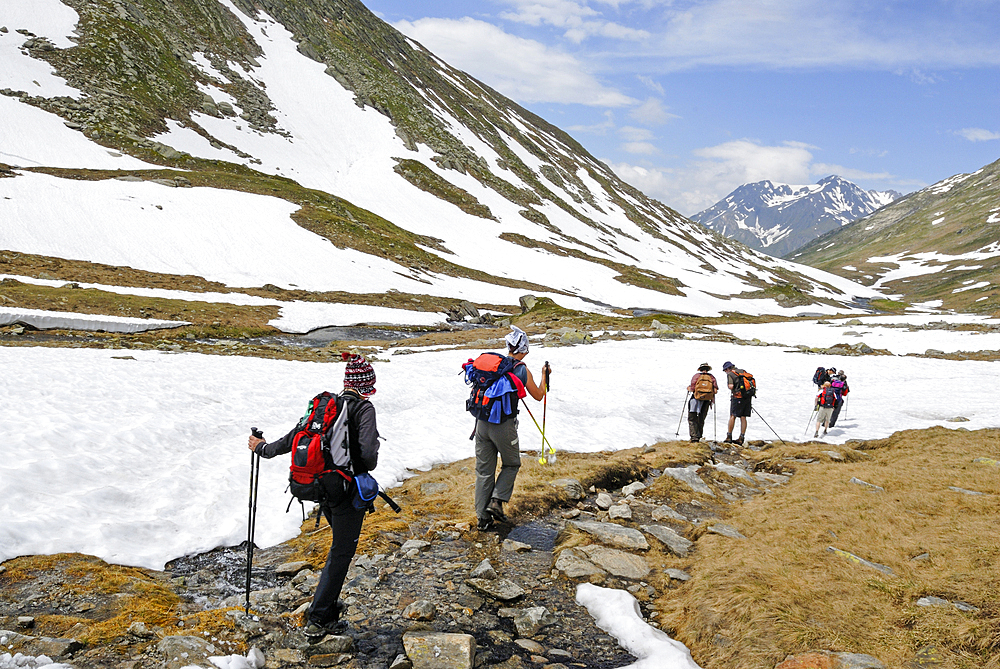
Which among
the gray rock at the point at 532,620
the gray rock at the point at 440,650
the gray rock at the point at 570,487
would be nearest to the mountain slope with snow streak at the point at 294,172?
the gray rock at the point at 570,487

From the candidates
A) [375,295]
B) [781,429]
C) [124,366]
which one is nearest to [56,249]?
[375,295]

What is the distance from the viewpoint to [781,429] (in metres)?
20.1

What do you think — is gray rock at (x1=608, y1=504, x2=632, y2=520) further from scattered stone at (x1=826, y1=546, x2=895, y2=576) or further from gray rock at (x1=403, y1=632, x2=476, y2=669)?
A: gray rock at (x1=403, y1=632, x2=476, y2=669)

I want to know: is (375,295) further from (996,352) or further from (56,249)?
(996,352)

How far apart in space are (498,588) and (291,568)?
9.89 feet

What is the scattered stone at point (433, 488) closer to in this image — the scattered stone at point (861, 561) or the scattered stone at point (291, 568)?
the scattered stone at point (291, 568)

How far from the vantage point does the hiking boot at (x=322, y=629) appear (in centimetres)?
584

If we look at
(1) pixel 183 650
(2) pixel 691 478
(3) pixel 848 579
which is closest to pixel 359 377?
(1) pixel 183 650

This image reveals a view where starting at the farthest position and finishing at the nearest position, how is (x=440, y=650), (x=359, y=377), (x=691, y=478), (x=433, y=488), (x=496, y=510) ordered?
(x=691, y=478) < (x=433, y=488) < (x=496, y=510) < (x=359, y=377) < (x=440, y=650)

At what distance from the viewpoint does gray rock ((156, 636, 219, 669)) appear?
497cm

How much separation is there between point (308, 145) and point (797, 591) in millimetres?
108597

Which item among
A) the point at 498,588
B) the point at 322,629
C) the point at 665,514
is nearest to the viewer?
the point at 322,629

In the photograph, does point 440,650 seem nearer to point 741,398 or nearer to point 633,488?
point 633,488

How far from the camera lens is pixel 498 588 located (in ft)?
23.4
